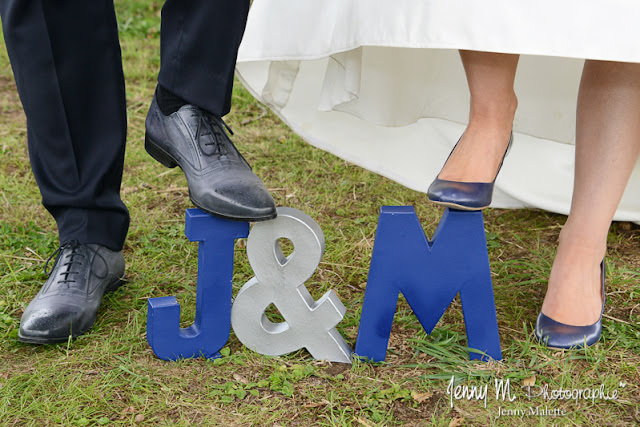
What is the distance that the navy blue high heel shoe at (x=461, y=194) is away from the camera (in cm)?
128

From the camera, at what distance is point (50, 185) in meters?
1.49

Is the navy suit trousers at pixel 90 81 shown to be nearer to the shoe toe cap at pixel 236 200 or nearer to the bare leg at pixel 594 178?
the shoe toe cap at pixel 236 200

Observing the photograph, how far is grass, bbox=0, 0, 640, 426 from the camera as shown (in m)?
1.22

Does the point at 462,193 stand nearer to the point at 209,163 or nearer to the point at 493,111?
the point at 493,111

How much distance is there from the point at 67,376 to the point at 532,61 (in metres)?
1.57

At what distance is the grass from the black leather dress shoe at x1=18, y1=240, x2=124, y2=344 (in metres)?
0.04

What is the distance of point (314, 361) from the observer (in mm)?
1368

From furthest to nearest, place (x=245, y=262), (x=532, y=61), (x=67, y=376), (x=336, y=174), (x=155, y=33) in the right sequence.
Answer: (x=155, y=33), (x=336, y=174), (x=532, y=61), (x=245, y=262), (x=67, y=376)

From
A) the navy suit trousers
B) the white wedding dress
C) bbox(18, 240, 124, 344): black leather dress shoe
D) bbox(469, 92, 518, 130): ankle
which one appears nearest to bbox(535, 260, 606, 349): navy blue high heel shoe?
bbox(469, 92, 518, 130): ankle

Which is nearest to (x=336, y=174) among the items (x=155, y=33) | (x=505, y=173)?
(x=505, y=173)

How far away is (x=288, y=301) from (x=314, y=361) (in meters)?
0.13

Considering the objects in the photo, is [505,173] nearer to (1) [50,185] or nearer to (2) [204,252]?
(2) [204,252]

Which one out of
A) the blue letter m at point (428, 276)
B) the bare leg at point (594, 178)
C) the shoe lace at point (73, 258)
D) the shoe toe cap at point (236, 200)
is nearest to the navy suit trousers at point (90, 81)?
the shoe lace at point (73, 258)

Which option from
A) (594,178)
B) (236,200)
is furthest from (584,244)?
(236,200)
